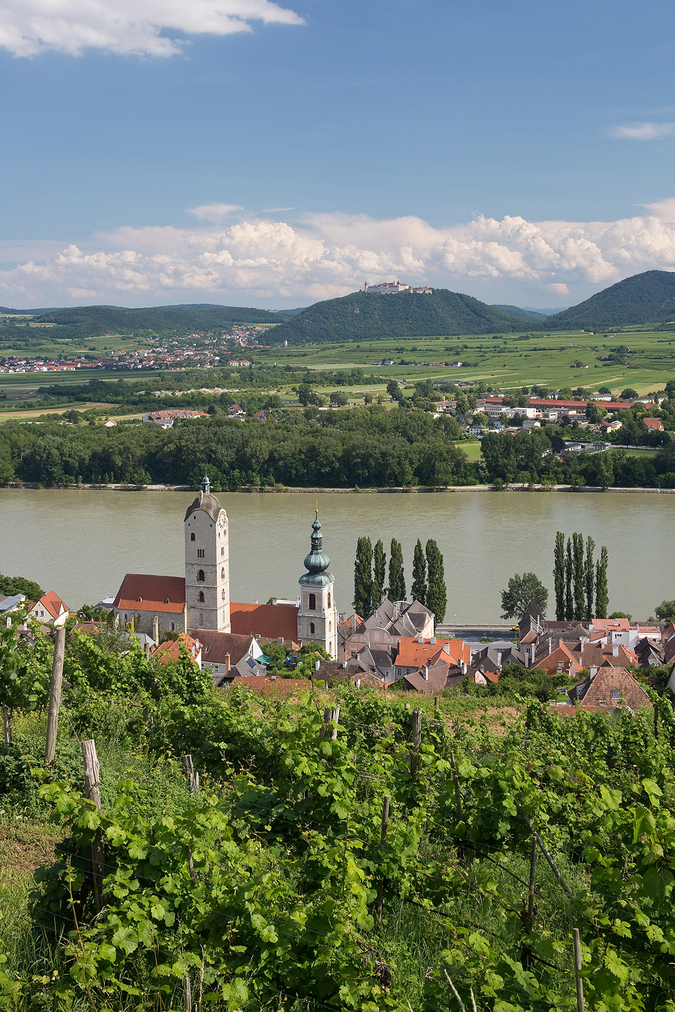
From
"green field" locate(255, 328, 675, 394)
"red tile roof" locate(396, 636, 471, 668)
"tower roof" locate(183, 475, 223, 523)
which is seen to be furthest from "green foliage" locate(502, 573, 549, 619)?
"green field" locate(255, 328, 675, 394)

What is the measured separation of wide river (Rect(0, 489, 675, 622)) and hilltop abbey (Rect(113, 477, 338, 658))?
11.9ft

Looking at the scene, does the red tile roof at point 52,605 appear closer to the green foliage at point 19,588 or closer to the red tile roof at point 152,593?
the red tile roof at point 152,593

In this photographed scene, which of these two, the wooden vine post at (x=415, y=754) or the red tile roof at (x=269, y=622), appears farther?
the red tile roof at (x=269, y=622)

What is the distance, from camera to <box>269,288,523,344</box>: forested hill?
172625mm

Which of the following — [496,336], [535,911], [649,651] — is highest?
[496,336]

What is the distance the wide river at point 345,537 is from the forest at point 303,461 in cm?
302

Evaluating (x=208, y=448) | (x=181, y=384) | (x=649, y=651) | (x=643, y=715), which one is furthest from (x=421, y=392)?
(x=643, y=715)

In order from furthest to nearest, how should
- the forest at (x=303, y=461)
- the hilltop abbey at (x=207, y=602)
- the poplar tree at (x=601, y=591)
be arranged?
the forest at (x=303, y=461) < the poplar tree at (x=601, y=591) < the hilltop abbey at (x=207, y=602)

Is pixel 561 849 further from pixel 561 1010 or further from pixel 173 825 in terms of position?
pixel 173 825

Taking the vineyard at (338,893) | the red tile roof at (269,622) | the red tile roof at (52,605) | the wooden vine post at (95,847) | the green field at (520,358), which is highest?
the green field at (520,358)

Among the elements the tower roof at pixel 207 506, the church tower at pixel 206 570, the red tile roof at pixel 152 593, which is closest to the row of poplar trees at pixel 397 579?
the church tower at pixel 206 570

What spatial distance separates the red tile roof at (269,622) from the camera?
66.6 feet

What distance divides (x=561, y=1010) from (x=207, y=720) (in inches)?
153

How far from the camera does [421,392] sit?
282 feet
